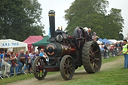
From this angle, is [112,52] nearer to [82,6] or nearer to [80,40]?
[80,40]

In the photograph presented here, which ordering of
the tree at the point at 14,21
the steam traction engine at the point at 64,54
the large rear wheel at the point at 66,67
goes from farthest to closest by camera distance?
the tree at the point at 14,21 → the steam traction engine at the point at 64,54 → the large rear wheel at the point at 66,67

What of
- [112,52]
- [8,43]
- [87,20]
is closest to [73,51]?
[8,43]

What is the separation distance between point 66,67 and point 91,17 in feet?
128

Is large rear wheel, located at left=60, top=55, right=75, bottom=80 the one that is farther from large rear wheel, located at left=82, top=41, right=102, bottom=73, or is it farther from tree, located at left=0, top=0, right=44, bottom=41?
tree, located at left=0, top=0, right=44, bottom=41

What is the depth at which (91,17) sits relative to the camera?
4791 centimetres

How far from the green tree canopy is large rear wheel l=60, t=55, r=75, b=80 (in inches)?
1505

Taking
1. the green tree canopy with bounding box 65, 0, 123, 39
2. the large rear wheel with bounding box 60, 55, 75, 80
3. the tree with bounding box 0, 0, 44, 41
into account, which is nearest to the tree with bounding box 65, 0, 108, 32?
the green tree canopy with bounding box 65, 0, 123, 39

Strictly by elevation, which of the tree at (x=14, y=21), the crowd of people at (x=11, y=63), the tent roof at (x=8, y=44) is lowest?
the crowd of people at (x=11, y=63)

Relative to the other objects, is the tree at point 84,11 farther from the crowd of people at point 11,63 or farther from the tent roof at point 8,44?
the crowd of people at point 11,63

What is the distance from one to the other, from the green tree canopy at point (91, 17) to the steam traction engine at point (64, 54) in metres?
36.9

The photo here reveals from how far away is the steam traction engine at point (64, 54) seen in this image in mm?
9891

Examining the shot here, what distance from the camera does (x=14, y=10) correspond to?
39.1 metres

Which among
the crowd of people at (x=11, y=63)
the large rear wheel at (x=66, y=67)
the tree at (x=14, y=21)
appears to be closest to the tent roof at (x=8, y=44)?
the crowd of people at (x=11, y=63)

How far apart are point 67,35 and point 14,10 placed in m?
30.0
